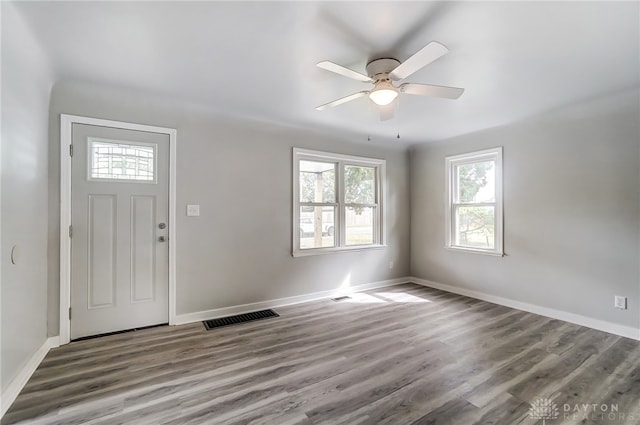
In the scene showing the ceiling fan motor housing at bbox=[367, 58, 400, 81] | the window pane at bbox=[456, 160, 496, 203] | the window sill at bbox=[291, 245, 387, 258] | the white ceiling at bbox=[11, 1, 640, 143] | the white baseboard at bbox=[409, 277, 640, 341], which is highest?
the white ceiling at bbox=[11, 1, 640, 143]

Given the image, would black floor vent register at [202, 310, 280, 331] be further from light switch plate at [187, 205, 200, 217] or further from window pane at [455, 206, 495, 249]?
window pane at [455, 206, 495, 249]

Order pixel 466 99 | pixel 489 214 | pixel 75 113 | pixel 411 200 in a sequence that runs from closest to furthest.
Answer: pixel 75 113
pixel 466 99
pixel 489 214
pixel 411 200

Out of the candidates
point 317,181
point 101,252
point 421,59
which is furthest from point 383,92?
point 101,252

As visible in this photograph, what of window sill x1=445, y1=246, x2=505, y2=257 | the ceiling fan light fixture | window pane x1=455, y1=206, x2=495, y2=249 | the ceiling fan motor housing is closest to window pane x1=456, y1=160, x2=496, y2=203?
window pane x1=455, y1=206, x2=495, y2=249

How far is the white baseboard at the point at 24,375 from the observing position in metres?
1.79

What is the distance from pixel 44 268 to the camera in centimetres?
256

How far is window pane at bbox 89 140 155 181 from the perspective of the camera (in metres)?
2.86

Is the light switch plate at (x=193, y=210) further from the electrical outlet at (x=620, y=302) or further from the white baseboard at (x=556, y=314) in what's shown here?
the electrical outlet at (x=620, y=302)

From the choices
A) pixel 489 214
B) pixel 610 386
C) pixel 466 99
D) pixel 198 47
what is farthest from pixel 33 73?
pixel 489 214

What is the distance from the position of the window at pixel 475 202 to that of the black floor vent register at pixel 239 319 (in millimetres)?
2928

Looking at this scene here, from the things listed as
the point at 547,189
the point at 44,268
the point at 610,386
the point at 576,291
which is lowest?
the point at 610,386

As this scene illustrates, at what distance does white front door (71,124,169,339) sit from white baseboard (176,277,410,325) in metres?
0.26

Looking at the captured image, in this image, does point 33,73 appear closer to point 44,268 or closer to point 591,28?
point 44,268

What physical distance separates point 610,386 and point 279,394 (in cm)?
232
